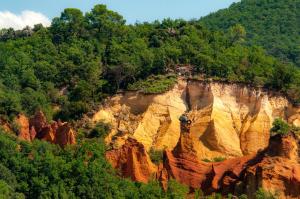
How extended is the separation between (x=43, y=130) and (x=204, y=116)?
11.3 meters

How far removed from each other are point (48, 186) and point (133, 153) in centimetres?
619

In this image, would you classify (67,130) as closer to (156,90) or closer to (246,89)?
(156,90)

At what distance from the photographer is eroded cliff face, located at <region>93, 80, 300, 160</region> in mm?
75312

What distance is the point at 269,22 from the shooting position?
124625 millimetres

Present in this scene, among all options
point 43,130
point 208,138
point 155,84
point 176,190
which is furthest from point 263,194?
point 155,84

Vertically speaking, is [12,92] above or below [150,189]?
above

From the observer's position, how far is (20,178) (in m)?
67.8

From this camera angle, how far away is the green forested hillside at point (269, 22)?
115531 millimetres

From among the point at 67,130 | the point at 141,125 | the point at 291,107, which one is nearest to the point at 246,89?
the point at 291,107

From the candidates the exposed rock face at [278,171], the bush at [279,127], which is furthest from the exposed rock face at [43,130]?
the bush at [279,127]

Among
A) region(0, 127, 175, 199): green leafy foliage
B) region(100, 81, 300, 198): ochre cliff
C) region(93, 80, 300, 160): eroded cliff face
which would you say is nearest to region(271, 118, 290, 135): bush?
region(100, 81, 300, 198): ochre cliff

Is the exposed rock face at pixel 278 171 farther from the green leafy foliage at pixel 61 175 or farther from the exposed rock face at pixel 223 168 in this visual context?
the green leafy foliage at pixel 61 175

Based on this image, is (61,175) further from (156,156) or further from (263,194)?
(263,194)

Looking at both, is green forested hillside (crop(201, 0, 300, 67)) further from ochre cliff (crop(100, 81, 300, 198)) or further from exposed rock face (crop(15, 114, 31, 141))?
exposed rock face (crop(15, 114, 31, 141))
